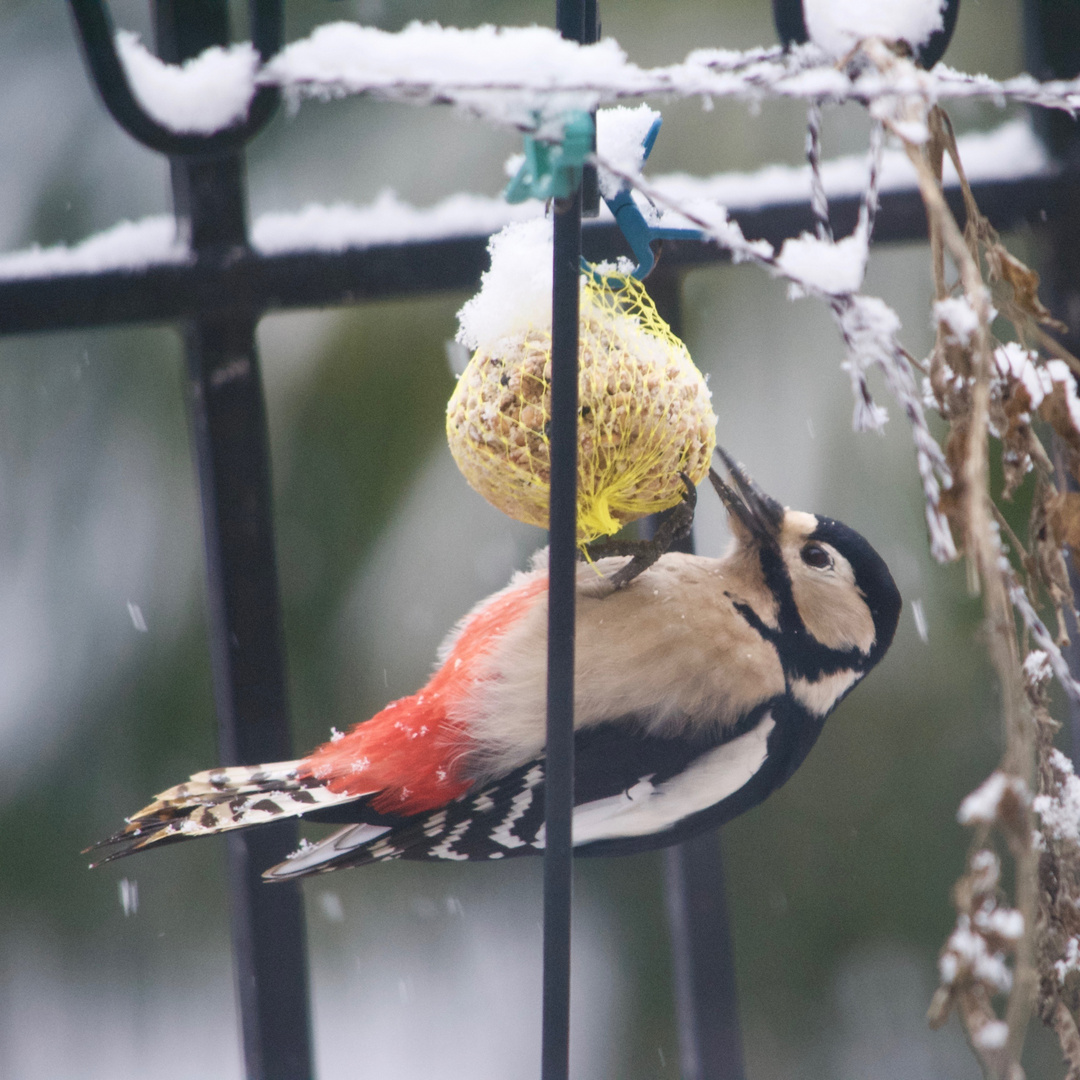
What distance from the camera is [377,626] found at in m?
1.64

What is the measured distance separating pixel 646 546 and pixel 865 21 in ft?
1.31

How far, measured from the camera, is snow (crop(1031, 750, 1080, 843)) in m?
0.54

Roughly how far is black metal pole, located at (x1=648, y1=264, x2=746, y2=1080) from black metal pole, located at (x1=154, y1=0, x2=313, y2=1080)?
19.9 inches

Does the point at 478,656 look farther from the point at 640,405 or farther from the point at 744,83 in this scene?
the point at 744,83

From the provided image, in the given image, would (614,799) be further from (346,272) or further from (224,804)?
(346,272)

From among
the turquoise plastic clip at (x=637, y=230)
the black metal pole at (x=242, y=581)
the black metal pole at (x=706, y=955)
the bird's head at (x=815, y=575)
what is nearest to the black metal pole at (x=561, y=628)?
the turquoise plastic clip at (x=637, y=230)

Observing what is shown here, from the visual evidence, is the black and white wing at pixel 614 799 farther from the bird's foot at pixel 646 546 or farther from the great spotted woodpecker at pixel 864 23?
the great spotted woodpecker at pixel 864 23

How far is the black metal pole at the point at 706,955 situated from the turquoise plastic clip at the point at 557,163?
→ 998mm

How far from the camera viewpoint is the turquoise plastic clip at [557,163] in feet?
1.51

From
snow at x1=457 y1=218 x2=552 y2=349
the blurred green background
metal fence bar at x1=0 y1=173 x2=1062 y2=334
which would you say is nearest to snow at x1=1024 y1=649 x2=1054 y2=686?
snow at x1=457 y1=218 x2=552 y2=349

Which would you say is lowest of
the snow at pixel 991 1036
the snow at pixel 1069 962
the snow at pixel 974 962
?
the snow at pixel 1069 962

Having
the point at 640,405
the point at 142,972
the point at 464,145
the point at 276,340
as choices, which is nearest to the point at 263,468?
the point at 640,405

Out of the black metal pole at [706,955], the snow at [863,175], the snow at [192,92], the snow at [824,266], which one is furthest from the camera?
the black metal pole at [706,955]

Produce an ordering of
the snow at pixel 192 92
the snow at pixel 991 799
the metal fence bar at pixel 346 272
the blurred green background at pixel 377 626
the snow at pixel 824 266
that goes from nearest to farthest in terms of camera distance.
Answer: the snow at pixel 991 799 → the snow at pixel 824 266 → the snow at pixel 192 92 → the metal fence bar at pixel 346 272 → the blurred green background at pixel 377 626
